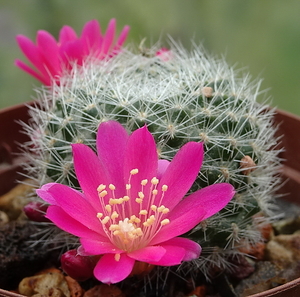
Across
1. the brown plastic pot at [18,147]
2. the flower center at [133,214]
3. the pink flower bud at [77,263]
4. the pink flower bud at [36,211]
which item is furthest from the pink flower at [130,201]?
the brown plastic pot at [18,147]

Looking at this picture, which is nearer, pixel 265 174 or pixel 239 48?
pixel 265 174

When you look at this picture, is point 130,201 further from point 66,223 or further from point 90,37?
point 90,37

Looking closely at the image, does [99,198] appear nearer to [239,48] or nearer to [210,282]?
[210,282]

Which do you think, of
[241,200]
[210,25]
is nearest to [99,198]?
[241,200]

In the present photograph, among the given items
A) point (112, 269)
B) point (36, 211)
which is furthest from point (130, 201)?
point (36, 211)

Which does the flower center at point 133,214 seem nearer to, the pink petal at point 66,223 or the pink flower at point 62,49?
the pink petal at point 66,223

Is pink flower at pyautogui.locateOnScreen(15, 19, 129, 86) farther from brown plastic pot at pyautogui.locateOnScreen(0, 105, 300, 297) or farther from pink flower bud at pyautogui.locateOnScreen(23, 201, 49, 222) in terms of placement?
pink flower bud at pyautogui.locateOnScreen(23, 201, 49, 222)
